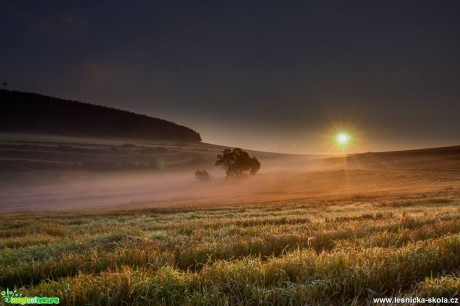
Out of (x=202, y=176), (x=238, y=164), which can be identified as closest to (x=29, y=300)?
(x=238, y=164)

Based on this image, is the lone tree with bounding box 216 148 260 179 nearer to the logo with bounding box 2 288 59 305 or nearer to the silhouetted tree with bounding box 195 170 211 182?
the silhouetted tree with bounding box 195 170 211 182

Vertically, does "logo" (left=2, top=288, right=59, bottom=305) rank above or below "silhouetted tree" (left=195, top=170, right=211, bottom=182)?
above

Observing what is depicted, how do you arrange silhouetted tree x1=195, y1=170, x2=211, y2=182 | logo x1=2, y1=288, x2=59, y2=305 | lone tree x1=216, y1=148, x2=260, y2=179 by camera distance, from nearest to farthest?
logo x1=2, y1=288, x2=59, y2=305 < lone tree x1=216, y1=148, x2=260, y2=179 < silhouetted tree x1=195, y1=170, x2=211, y2=182

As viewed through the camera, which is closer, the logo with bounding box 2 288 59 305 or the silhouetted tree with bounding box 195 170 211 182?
the logo with bounding box 2 288 59 305

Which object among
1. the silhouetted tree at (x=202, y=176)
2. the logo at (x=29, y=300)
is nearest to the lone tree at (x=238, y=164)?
the silhouetted tree at (x=202, y=176)

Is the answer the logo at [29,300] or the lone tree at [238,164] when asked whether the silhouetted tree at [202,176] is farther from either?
the logo at [29,300]

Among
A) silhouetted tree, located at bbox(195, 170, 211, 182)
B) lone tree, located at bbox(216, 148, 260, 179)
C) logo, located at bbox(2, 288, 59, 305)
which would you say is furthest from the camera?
silhouetted tree, located at bbox(195, 170, 211, 182)

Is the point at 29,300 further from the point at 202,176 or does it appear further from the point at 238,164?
the point at 202,176

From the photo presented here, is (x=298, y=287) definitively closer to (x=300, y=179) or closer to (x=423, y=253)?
(x=423, y=253)

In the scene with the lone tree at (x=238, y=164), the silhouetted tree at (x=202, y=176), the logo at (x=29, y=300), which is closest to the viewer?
the logo at (x=29, y=300)

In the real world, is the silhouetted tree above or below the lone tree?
below

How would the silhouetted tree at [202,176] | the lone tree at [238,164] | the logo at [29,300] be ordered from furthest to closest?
the silhouetted tree at [202,176] → the lone tree at [238,164] → the logo at [29,300]

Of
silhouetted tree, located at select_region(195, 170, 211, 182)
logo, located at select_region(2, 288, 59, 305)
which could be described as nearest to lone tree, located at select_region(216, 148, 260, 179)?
silhouetted tree, located at select_region(195, 170, 211, 182)

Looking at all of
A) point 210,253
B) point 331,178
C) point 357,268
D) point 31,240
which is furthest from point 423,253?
point 331,178
